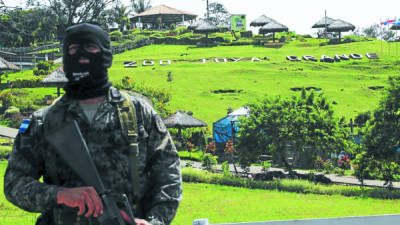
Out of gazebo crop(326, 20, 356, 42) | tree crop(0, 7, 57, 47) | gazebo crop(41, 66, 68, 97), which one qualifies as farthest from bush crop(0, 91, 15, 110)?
gazebo crop(326, 20, 356, 42)

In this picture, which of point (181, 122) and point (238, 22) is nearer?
point (181, 122)

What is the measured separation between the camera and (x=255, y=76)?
3697 centimetres

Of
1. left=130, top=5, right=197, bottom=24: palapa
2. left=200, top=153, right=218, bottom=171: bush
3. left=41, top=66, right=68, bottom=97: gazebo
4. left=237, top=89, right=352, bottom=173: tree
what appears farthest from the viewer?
left=130, top=5, right=197, bottom=24: palapa

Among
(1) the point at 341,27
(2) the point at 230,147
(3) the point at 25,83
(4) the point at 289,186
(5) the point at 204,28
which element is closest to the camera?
(4) the point at 289,186

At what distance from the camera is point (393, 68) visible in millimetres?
40531

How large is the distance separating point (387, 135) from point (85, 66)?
17.0 m

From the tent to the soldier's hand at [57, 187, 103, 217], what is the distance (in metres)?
20.2

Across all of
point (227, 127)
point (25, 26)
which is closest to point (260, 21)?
point (25, 26)

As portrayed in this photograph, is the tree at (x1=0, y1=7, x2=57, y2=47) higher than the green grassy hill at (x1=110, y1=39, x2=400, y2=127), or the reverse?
the tree at (x1=0, y1=7, x2=57, y2=47)

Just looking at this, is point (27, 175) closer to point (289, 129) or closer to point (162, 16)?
point (289, 129)

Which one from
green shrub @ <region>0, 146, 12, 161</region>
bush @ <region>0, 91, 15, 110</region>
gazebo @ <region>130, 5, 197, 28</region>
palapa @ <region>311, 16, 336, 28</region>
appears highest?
gazebo @ <region>130, 5, 197, 28</region>

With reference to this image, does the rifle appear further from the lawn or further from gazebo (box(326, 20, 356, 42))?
gazebo (box(326, 20, 356, 42))

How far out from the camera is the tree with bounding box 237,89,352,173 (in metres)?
18.6

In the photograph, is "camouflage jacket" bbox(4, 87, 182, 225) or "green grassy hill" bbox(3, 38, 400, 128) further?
"green grassy hill" bbox(3, 38, 400, 128)
